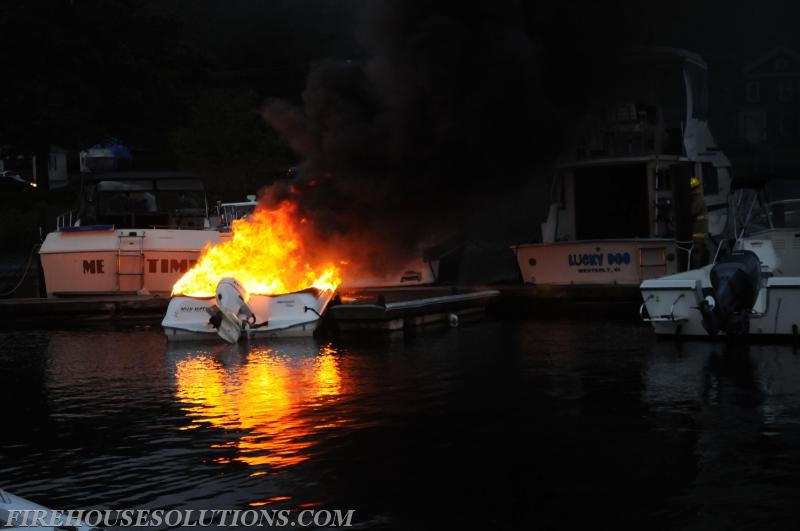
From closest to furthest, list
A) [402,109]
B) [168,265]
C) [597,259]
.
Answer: [402,109] → [597,259] → [168,265]

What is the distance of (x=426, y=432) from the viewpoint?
44.5 feet

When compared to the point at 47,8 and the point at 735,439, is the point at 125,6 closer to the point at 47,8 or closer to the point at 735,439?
the point at 47,8

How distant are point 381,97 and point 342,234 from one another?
278 centimetres

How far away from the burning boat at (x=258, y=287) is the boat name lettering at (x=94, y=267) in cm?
595

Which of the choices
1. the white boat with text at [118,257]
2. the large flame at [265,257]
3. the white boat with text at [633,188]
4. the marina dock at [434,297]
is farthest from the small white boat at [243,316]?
the white boat with text at [633,188]

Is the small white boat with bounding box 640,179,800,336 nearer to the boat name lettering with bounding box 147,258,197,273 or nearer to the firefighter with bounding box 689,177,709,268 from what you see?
the firefighter with bounding box 689,177,709,268

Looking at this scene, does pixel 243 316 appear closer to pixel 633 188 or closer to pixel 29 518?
pixel 633 188

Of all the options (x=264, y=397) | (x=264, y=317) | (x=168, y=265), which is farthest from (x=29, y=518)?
(x=168, y=265)

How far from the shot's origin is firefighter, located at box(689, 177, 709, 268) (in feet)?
94.4

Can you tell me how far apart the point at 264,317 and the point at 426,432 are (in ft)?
30.1

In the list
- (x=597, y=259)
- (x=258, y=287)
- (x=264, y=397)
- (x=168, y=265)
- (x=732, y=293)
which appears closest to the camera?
(x=264, y=397)

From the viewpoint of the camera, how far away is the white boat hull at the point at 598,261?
2686 centimetres

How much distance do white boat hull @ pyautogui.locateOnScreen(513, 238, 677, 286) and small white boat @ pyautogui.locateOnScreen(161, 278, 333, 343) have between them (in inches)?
280

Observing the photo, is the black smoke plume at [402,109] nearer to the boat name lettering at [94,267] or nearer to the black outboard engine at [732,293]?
the black outboard engine at [732,293]
